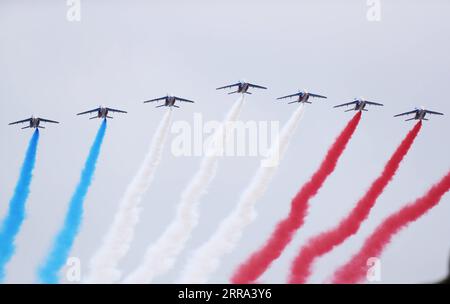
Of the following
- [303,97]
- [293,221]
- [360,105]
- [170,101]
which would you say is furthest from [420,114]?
[170,101]

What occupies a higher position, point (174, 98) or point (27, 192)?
point (174, 98)

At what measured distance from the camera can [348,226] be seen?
3846 inches

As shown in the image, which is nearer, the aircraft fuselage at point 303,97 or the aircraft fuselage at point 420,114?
the aircraft fuselage at point 420,114

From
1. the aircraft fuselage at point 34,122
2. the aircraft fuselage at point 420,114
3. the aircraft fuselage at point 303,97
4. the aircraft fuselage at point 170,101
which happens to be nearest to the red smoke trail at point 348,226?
the aircraft fuselage at point 420,114

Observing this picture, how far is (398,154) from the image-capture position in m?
100

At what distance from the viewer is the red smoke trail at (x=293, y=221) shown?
313 ft

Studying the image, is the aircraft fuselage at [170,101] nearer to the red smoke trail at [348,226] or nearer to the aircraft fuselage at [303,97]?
the aircraft fuselage at [303,97]

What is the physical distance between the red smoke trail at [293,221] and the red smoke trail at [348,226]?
5.81 ft
